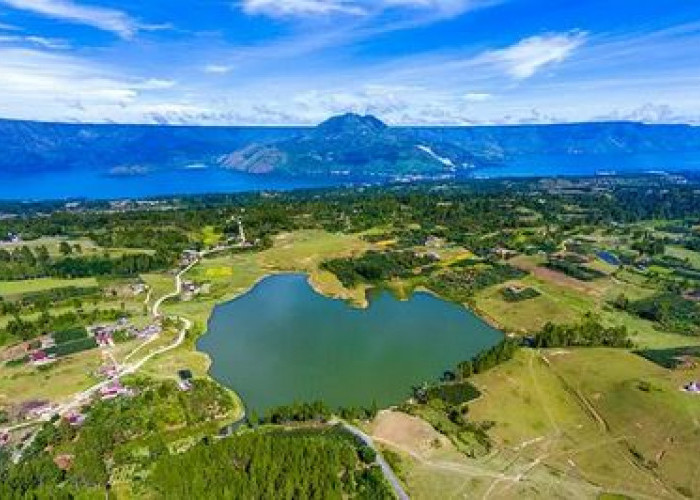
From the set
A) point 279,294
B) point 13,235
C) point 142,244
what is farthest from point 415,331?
point 13,235

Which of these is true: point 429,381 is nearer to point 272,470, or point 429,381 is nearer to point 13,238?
point 272,470

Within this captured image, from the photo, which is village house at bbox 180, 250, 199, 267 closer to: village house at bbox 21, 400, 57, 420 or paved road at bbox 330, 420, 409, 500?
village house at bbox 21, 400, 57, 420

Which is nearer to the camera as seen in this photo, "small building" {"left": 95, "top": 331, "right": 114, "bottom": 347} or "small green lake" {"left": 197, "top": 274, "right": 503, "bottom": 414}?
"small green lake" {"left": 197, "top": 274, "right": 503, "bottom": 414}

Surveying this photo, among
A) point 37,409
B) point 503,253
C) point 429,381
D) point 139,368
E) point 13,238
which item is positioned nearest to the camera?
point 37,409

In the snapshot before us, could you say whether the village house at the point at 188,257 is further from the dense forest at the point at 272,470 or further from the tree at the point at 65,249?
the dense forest at the point at 272,470

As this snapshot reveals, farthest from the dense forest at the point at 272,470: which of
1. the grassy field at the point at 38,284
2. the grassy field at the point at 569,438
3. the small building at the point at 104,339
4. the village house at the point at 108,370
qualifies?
the grassy field at the point at 38,284

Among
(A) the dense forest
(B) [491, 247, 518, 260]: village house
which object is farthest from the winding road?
(B) [491, 247, 518, 260]: village house

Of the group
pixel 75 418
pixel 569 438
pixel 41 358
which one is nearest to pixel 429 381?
pixel 569 438
